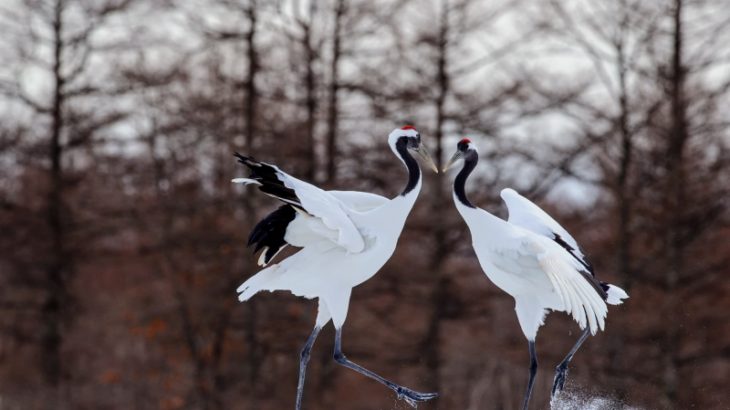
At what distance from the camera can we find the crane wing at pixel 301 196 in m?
7.13

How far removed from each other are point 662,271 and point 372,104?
4614 millimetres

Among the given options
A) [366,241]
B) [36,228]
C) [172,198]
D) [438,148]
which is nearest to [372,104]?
[438,148]

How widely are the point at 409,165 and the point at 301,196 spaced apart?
0.89m

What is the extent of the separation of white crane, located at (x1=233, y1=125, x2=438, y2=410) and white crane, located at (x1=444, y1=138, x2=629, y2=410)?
1.43 feet

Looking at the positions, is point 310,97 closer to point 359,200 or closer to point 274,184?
point 359,200

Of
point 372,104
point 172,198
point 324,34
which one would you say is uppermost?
point 324,34

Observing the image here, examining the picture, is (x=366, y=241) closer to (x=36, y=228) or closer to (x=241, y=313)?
(x=241, y=313)

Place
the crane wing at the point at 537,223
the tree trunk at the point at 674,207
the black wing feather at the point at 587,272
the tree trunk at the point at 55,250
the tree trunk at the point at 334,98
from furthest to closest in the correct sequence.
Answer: the tree trunk at the point at 55,250, the tree trunk at the point at 334,98, the tree trunk at the point at 674,207, the crane wing at the point at 537,223, the black wing feather at the point at 587,272

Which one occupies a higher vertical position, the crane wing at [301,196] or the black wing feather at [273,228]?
the crane wing at [301,196]

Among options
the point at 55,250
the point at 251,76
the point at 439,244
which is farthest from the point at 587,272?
the point at 55,250

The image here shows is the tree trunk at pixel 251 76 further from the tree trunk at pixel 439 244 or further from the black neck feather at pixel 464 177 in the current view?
the black neck feather at pixel 464 177

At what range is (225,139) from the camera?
1623 centimetres

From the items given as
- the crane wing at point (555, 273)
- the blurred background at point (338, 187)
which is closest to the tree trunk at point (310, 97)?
the blurred background at point (338, 187)

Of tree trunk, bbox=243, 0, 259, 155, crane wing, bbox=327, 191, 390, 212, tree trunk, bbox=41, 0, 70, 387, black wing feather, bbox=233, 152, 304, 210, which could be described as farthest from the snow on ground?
tree trunk, bbox=41, 0, 70, 387
